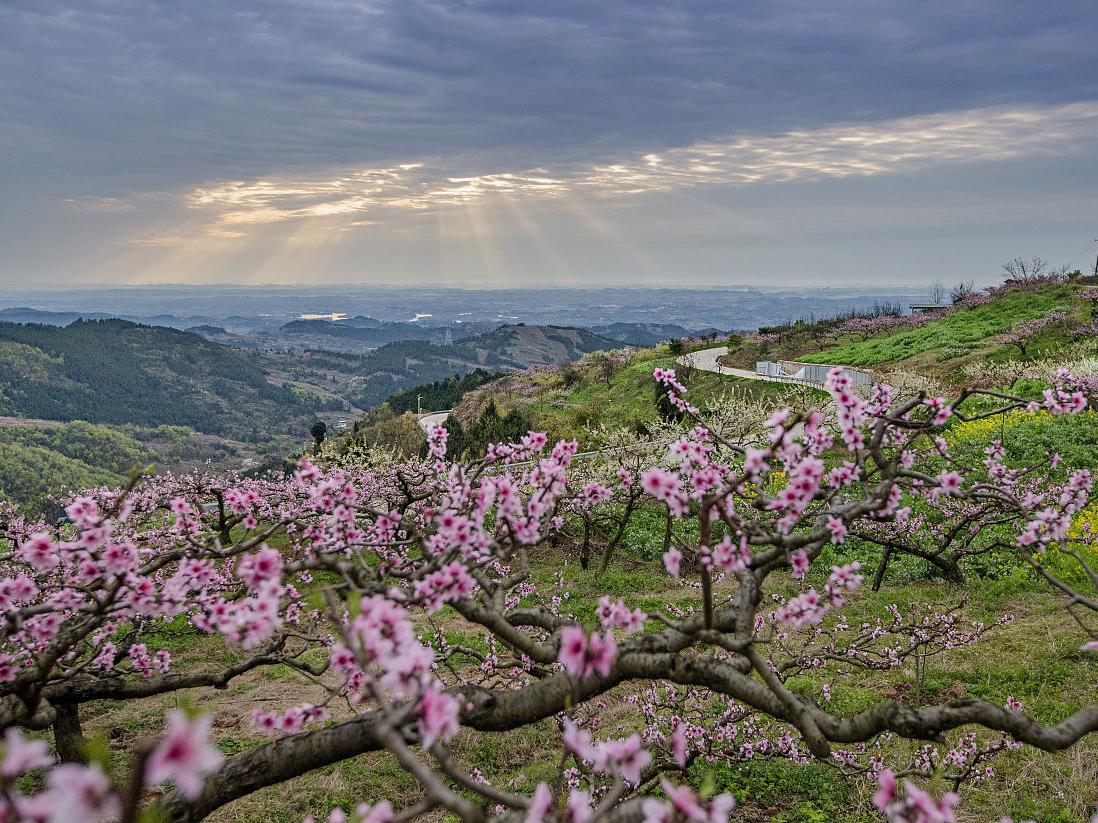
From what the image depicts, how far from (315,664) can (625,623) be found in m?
10.1

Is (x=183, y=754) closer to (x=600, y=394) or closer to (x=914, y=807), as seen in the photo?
(x=914, y=807)

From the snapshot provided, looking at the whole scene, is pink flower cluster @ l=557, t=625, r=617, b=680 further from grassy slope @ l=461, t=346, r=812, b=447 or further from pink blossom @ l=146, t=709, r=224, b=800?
grassy slope @ l=461, t=346, r=812, b=447

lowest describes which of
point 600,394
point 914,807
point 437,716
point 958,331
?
point 600,394

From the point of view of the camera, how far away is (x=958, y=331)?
3881 cm

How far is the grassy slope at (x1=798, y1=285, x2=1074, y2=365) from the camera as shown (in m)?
36.9

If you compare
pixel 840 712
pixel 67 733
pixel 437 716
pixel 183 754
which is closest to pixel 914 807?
pixel 437 716

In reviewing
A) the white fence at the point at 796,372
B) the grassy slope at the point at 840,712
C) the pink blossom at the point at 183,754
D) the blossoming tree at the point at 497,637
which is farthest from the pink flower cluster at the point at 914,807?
the white fence at the point at 796,372

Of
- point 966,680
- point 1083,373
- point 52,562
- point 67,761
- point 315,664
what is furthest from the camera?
point 1083,373

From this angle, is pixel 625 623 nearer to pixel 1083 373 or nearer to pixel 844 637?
pixel 844 637

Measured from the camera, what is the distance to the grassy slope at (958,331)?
36875 mm

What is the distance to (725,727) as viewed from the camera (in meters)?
7.20

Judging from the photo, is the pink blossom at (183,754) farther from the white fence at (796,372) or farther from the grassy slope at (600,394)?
the white fence at (796,372)

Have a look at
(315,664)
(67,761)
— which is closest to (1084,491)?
(67,761)

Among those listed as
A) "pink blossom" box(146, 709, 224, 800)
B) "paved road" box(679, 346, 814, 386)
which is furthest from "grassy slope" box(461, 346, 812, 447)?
"pink blossom" box(146, 709, 224, 800)
